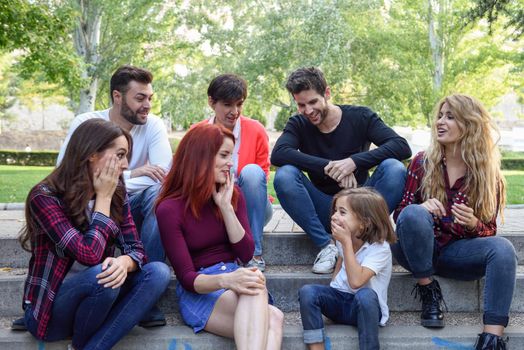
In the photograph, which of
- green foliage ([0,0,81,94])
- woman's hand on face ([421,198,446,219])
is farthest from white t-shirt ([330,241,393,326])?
green foliage ([0,0,81,94])

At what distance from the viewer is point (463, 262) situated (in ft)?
11.5

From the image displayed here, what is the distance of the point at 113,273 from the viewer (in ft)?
9.87

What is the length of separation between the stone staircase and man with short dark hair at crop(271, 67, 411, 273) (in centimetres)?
24

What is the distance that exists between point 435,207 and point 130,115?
6.74 feet

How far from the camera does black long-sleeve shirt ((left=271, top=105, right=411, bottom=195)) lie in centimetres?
410

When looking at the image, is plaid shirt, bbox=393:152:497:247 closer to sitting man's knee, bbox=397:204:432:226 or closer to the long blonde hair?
the long blonde hair

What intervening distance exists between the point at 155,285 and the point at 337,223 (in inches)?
38.6

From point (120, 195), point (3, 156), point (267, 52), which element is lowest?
point (3, 156)

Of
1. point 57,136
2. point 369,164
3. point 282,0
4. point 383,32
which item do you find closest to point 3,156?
point 57,136

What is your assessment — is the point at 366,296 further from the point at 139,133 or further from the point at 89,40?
the point at 89,40

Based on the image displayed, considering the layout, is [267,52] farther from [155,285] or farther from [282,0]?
[155,285]

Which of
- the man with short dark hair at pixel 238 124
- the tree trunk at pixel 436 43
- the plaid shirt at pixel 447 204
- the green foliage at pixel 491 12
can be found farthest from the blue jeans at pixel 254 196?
the tree trunk at pixel 436 43

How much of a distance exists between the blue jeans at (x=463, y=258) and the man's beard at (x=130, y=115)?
6.04ft

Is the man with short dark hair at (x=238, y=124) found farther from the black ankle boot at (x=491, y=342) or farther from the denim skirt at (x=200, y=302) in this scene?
the black ankle boot at (x=491, y=342)
